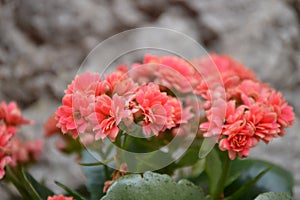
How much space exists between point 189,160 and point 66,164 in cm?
58

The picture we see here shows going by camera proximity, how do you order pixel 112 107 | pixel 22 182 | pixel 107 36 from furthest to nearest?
pixel 107 36 < pixel 22 182 < pixel 112 107

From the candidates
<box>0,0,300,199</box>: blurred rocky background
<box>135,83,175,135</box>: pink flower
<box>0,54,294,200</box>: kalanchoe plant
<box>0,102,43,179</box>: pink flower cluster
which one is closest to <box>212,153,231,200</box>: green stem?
<box>0,54,294,200</box>: kalanchoe plant

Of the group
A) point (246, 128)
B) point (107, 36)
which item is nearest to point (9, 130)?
point (246, 128)

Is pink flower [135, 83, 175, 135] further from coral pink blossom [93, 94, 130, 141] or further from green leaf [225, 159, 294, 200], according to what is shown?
green leaf [225, 159, 294, 200]

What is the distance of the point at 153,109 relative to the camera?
50 cm

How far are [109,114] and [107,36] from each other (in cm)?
66

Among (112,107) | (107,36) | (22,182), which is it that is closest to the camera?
(112,107)

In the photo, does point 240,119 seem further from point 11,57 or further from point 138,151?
point 11,57

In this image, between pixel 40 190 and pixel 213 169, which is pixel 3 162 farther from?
pixel 213 169

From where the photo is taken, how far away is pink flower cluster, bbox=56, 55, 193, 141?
490 millimetres

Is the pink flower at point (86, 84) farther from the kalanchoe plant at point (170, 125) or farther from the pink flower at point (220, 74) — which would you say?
the pink flower at point (220, 74)

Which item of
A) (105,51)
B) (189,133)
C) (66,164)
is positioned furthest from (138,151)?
(66,164)

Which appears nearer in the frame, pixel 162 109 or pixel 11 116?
pixel 162 109

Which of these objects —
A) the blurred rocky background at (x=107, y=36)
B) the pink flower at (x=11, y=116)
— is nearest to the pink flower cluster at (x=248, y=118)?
the pink flower at (x=11, y=116)
